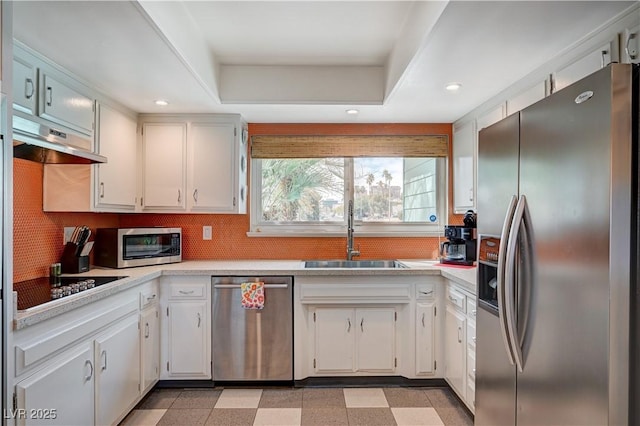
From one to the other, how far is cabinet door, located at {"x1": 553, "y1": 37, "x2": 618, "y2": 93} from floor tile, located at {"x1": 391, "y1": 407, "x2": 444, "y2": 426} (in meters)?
2.03

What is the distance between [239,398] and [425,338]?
4.55ft

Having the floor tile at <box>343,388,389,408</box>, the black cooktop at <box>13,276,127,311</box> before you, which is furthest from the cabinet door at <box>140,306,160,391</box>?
the floor tile at <box>343,388,389,408</box>

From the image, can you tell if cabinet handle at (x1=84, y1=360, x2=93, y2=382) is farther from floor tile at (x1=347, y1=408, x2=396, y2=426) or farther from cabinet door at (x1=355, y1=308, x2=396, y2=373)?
cabinet door at (x1=355, y1=308, x2=396, y2=373)

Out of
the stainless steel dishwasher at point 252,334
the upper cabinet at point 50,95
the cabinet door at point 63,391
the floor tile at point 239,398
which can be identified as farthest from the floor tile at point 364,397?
the upper cabinet at point 50,95

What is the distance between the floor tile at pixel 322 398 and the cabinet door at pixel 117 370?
109cm

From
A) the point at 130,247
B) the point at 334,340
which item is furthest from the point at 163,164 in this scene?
the point at 334,340

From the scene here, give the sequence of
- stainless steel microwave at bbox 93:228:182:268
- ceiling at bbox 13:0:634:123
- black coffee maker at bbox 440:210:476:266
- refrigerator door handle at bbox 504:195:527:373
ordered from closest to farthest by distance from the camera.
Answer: refrigerator door handle at bbox 504:195:527:373 → ceiling at bbox 13:0:634:123 → stainless steel microwave at bbox 93:228:182:268 → black coffee maker at bbox 440:210:476:266

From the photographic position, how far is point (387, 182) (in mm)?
3307

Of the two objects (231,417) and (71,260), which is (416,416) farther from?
(71,260)

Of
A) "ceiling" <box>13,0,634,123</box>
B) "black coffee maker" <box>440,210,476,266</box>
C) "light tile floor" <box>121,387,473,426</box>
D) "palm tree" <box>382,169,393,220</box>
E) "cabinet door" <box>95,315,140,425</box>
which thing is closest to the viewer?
"ceiling" <box>13,0,634,123</box>

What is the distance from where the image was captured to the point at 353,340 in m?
2.60

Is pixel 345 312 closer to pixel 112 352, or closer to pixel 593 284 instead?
pixel 112 352

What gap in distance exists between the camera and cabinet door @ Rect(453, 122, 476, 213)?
2754mm

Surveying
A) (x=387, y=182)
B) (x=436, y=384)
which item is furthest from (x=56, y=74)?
(x=436, y=384)
